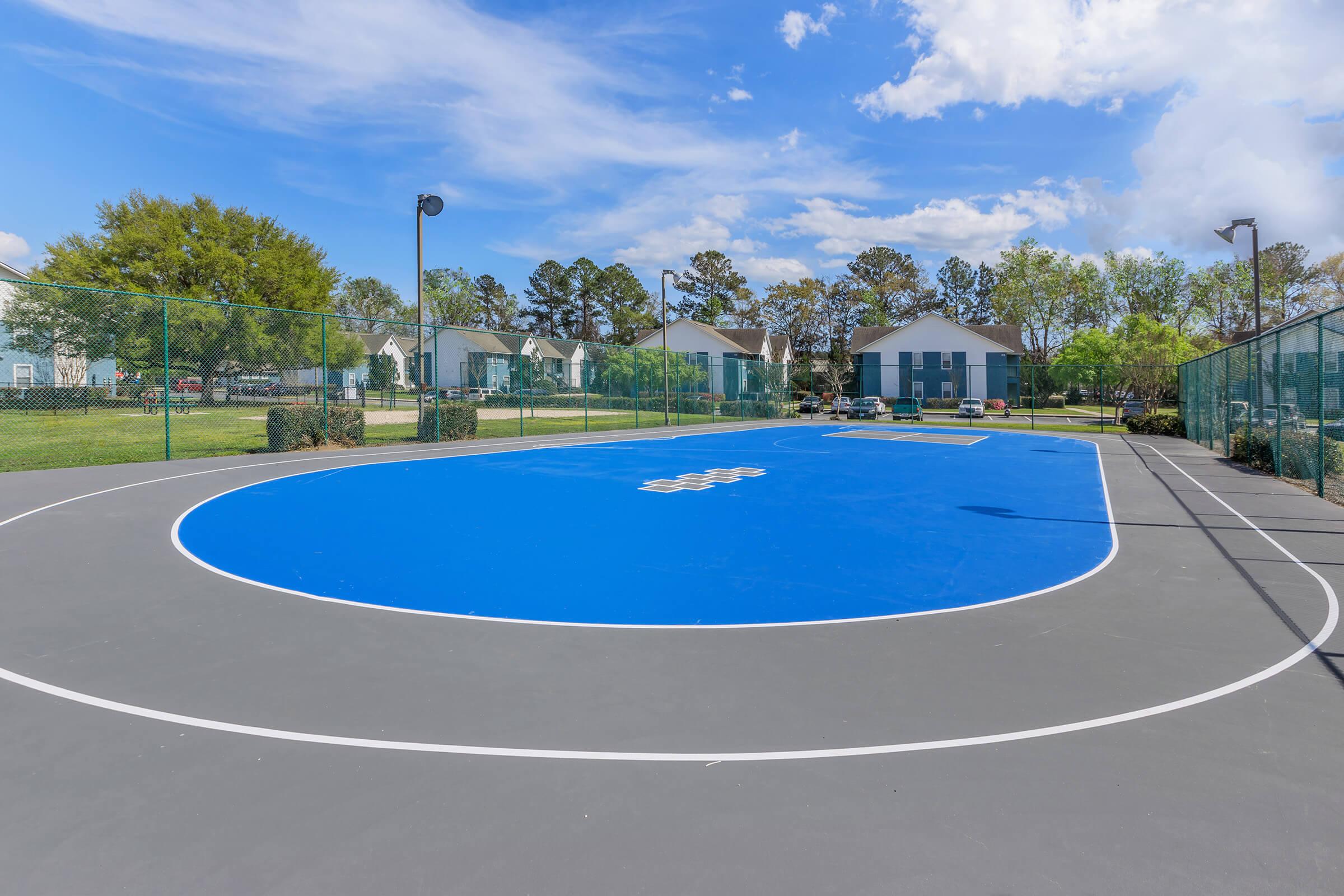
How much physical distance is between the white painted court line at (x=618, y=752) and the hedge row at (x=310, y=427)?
14.5 metres

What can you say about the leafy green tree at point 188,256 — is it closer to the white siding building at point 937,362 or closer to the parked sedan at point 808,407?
the parked sedan at point 808,407

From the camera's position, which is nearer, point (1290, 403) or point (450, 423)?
point (1290, 403)

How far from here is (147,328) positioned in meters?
17.7

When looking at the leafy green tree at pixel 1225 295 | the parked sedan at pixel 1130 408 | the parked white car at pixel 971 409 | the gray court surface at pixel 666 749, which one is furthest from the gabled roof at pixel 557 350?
the leafy green tree at pixel 1225 295

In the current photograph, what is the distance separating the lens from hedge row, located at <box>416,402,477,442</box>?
2178cm

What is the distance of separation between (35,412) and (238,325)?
5.74 metres

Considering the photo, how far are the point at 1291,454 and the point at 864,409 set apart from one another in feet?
93.8

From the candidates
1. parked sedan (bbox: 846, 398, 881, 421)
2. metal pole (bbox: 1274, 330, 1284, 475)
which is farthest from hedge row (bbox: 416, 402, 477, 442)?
parked sedan (bbox: 846, 398, 881, 421)

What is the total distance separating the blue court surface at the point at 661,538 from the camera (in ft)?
20.2

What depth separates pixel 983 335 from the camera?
63875mm

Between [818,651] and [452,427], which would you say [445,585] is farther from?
[452,427]

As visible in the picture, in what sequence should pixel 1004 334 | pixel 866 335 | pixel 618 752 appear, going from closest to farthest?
pixel 618 752 → pixel 1004 334 → pixel 866 335

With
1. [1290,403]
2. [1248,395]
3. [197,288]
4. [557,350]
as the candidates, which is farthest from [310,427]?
[197,288]

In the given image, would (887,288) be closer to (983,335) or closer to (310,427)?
(983,335)
